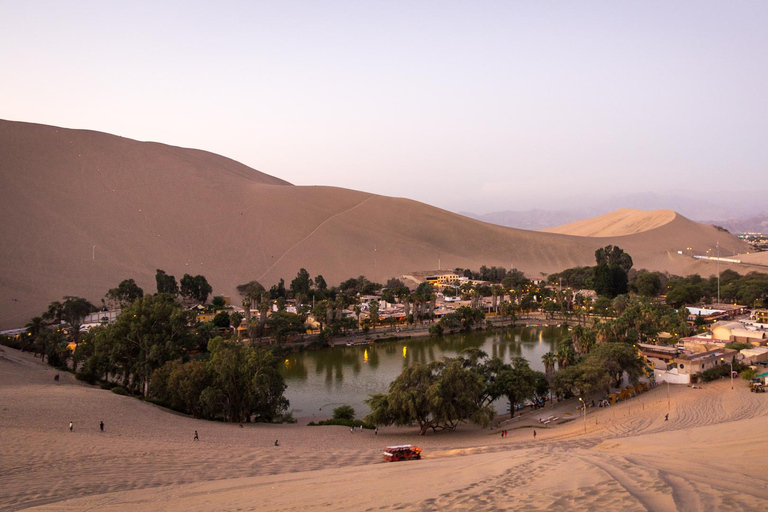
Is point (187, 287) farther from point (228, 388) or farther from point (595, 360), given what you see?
point (595, 360)


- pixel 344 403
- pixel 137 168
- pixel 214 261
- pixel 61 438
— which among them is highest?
pixel 137 168

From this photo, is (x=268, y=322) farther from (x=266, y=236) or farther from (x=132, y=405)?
(x=266, y=236)

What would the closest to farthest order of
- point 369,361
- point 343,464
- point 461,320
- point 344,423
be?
point 343,464 → point 344,423 → point 369,361 → point 461,320

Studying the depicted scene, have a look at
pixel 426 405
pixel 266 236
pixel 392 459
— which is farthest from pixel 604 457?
pixel 266 236

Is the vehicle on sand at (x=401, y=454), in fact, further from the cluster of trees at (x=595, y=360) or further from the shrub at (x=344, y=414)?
the cluster of trees at (x=595, y=360)

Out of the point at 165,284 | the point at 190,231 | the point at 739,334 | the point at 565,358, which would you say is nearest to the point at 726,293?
the point at 739,334

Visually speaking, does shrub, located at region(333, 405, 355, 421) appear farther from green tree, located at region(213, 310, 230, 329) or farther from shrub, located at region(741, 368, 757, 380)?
green tree, located at region(213, 310, 230, 329)

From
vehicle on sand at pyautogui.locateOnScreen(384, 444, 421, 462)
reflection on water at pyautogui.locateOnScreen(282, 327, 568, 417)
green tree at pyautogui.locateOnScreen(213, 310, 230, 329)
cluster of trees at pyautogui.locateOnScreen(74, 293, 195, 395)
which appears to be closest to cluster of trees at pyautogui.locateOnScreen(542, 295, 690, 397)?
reflection on water at pyautogui.locateOnScreen(282, 327, 568, 417)
